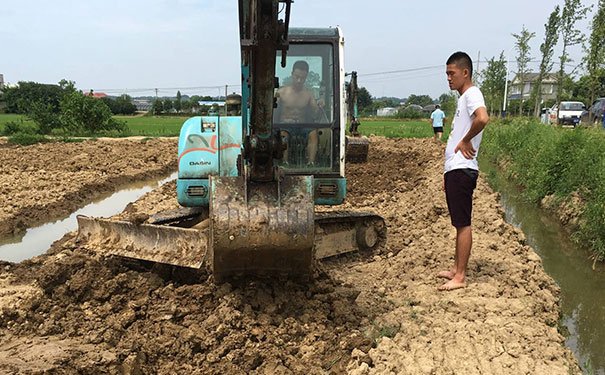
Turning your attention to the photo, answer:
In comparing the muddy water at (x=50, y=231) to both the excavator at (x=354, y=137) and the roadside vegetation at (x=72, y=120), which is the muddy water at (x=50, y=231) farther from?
the roadside vegetation at (x=72, y=120)

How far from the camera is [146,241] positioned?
531 centimetres

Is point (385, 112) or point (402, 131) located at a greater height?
point (385, 112)

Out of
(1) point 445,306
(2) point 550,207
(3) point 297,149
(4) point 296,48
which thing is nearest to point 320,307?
(1) point 445,306

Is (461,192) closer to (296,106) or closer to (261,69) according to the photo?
(296,106)

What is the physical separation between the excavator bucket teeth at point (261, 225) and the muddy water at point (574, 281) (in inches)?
111

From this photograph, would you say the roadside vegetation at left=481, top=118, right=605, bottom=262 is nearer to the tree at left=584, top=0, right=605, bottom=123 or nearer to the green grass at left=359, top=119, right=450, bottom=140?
the tree at left=584, top=0, right=605, bottom=123

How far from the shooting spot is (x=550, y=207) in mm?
10195

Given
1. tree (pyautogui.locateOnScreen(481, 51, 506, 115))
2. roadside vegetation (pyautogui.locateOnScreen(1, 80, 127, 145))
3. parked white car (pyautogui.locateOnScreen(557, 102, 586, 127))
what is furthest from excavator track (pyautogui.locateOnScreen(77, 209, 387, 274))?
tree (pyautogui.locateOnScreen(481, 51, 506, 115))

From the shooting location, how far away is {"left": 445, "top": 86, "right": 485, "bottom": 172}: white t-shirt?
462 centimetres

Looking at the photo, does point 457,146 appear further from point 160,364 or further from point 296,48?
point 160,364

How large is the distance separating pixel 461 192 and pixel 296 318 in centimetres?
181

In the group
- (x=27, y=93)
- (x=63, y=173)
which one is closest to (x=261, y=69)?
(x=63, y=173)

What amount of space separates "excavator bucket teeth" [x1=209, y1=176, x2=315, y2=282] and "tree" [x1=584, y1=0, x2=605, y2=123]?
18.2 meters

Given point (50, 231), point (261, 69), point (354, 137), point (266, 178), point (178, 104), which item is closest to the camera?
point (261, 69)
